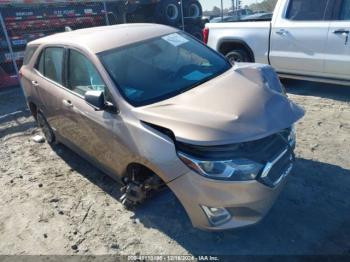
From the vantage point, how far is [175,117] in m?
2.65

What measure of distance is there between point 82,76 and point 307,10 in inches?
162

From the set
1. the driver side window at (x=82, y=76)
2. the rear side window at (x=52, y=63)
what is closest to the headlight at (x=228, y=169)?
the driver side window at (x=82, y=76)

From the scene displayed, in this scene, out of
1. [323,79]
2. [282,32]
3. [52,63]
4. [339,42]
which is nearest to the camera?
[52,63]

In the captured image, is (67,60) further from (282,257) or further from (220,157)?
(282,257)

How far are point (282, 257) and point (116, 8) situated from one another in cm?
1085

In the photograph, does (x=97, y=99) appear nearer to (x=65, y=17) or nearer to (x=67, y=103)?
(x=67, y=103)

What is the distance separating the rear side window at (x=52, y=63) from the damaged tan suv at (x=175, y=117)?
0.04ft

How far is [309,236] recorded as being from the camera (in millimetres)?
2834

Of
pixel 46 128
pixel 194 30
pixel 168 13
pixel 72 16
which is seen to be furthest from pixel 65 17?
pixel 46 128

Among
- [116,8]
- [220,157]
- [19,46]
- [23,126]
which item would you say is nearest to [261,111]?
[220,157]

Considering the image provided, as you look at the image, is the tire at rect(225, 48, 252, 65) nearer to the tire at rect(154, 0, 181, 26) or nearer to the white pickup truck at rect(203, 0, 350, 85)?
the white pickup truck at rect(203, 0, 350, 85)

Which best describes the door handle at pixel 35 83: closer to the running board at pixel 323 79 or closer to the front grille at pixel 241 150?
the front grille at pixel 241 150

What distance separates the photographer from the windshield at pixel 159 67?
10.3 feet

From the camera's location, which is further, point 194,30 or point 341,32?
point 194,30
